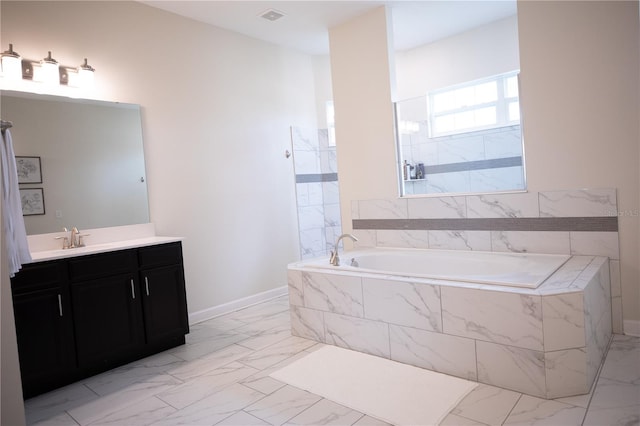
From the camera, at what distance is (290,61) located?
15.6ft

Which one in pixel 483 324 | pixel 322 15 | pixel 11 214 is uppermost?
pixel 322 15

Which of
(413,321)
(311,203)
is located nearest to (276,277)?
(311,203)

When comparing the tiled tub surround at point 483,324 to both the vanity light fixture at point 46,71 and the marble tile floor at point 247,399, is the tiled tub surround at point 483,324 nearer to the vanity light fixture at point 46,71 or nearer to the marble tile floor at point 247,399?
the marble tile floor at point 247,399

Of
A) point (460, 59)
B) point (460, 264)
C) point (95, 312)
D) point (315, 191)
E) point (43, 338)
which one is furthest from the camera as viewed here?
point (315, 191)

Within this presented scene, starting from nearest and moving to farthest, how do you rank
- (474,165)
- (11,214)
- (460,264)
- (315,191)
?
(11,214) → (460,264) → (474,165) → (315,191)

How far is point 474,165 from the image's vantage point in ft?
12.4

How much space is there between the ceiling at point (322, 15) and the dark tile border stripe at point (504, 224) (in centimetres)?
197

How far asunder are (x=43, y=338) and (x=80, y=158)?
133 centimetres

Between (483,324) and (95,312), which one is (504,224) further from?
(95,312)

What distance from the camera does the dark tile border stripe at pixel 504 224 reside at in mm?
2805

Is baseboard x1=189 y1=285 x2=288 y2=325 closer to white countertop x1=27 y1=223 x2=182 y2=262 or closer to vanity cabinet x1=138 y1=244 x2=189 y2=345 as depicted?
vanity cabinet x1=138 y1=244 x2=189 y2=345

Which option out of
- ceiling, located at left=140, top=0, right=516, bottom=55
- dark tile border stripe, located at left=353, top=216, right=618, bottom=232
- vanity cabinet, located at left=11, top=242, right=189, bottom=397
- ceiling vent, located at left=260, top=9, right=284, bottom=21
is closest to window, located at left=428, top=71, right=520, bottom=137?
ceiling, located at left=140, top=0, right=516, bottom=55

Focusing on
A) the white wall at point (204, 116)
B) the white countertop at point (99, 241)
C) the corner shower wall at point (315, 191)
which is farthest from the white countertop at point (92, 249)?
the corner shower wall at point (315, 191)

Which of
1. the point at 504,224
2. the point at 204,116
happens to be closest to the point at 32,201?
the point at 204,116
